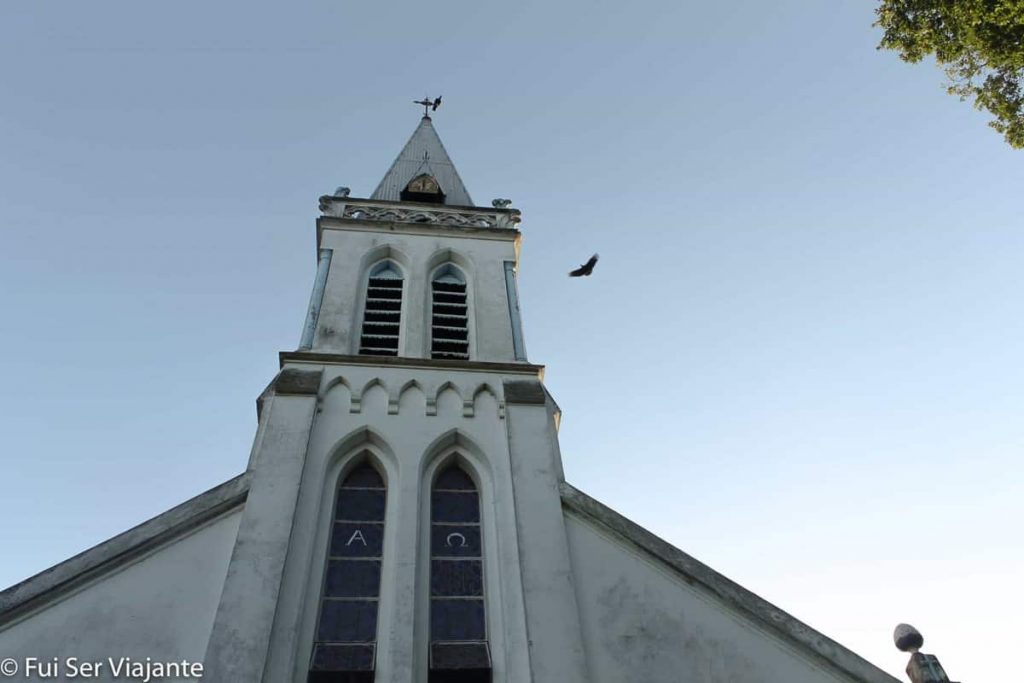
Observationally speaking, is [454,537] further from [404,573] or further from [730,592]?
[730,592]

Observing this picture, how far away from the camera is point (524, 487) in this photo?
11.0m

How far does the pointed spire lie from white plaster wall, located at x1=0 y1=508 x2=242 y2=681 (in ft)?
36.3

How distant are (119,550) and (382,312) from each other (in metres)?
6.27

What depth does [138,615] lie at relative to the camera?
8.90 m

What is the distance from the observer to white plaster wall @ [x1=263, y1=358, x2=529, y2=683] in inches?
353

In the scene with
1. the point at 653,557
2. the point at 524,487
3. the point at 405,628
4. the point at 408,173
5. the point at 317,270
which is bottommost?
the point at 405,628

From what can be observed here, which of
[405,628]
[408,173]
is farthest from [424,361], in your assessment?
[408,173]

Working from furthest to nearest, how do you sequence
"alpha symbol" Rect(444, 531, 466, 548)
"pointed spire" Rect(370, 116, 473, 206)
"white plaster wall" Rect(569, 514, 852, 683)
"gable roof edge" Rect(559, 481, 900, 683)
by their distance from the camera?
"pointed spire" Rect(370, 116, 473, 206), "alpha symbol" Rect(444, 531, 466, 548), "gable roof edge" Rect(559, 481, 900, 683), "white plaster wall" Rect(569, 514, 852, 683)

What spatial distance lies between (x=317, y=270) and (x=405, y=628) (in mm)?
7924

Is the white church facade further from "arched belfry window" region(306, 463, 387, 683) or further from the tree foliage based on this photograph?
the tree foliage

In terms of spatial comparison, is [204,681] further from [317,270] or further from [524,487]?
[317,270]

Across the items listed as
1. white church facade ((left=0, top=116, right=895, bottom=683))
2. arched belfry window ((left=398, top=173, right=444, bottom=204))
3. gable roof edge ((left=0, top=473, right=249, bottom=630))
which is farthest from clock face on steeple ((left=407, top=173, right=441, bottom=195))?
gable roof edge ((left=0, top=473, right=249, bottom=630))

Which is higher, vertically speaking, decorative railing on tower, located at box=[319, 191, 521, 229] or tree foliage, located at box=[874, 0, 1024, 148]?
decorative railing on tower, located at box=[319, 191, 521, 229]

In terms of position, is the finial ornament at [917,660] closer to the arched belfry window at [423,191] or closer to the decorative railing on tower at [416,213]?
the decorative railing on tower at [416,213]
